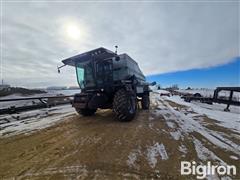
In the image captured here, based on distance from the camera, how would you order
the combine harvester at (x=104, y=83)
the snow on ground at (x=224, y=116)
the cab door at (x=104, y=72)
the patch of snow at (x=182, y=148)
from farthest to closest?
the cab door at (x=104, y=72) < the combine harvester at (x=104, y=83) < the snow on ground at (x=224, y=116) < the patch of snow at (x=182, y=148)

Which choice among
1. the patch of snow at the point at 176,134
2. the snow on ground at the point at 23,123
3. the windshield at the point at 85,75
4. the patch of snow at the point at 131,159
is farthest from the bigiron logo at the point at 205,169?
the windshield at the point at 85,75

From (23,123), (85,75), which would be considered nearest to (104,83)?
(85,75)

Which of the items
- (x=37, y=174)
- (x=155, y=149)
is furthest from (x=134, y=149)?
(x=37, y=174)

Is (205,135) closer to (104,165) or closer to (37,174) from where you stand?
(104,165)

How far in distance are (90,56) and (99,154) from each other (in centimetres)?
477

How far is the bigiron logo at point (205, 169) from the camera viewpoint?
246cm

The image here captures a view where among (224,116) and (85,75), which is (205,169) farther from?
(85,75)

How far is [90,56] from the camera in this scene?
273 inches

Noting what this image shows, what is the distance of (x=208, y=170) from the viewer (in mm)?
2545

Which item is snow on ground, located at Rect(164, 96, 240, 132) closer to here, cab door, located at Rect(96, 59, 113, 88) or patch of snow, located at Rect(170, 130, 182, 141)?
patch of snow, located at Rect(170, 130, 182, 141)

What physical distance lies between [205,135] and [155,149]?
1891 mm

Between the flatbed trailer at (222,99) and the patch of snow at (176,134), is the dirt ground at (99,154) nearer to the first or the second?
the patch of snow at (176,134)

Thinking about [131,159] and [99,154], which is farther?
[99,154]

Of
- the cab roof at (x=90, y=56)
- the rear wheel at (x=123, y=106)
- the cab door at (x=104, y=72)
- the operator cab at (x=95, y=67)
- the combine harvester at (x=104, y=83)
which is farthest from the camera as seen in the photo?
the cab door at (x=104, y=72)
